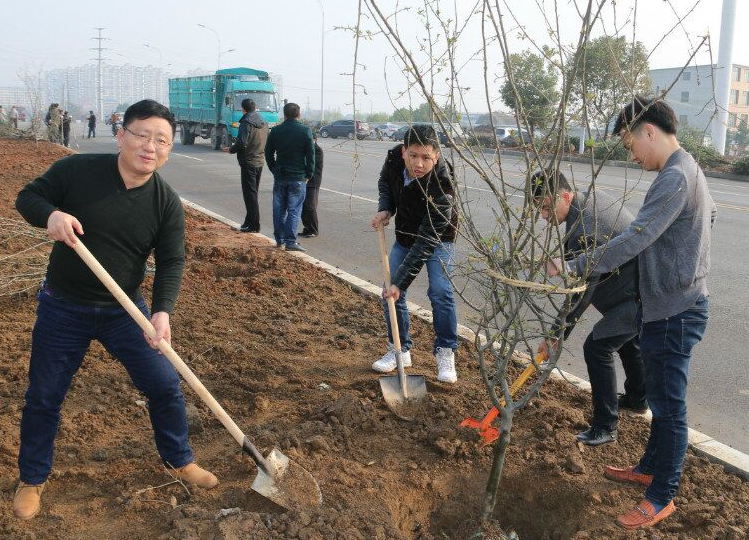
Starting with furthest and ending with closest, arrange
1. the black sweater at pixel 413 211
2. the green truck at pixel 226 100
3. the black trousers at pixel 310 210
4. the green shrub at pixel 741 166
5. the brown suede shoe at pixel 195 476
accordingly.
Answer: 1. the green truck at pixel 226 100
2. the green shrub at pixel 741 166
3. the black trousers at pixel 310 210
4. the black sweater at pixel 413 211
5. the brown suede shoe at pixel 195 476

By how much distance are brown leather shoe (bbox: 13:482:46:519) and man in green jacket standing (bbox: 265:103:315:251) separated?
6220 mm

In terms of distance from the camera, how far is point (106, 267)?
313 centimetres

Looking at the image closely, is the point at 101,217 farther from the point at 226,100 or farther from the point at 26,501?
the point at 226,100

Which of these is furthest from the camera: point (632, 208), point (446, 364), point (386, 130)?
point (386, 130)

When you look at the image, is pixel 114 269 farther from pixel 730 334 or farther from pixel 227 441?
pixel 730 334

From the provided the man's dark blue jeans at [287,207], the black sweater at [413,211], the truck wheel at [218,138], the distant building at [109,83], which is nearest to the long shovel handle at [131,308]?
the black sweater at [413,211]

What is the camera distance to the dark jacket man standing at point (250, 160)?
34.9 ft

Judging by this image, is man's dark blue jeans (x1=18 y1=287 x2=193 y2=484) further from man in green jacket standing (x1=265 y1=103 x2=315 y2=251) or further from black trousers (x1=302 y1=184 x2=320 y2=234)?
black trousers (x1=302 y1=184 x2=320 y2=234)

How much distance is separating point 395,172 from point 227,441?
79.2 inches

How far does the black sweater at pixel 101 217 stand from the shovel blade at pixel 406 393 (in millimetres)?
1685

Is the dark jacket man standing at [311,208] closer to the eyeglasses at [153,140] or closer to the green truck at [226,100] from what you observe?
the eyeglasses at [153,140]

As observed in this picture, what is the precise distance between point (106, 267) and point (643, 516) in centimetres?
252

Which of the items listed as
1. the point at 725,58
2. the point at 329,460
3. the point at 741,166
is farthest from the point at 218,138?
the point at 329,460

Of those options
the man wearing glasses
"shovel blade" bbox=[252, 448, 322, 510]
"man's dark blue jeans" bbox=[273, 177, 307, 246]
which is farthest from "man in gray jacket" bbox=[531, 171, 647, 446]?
"man's dark blue jeans" bbox=[273, 177, 307, 246]
